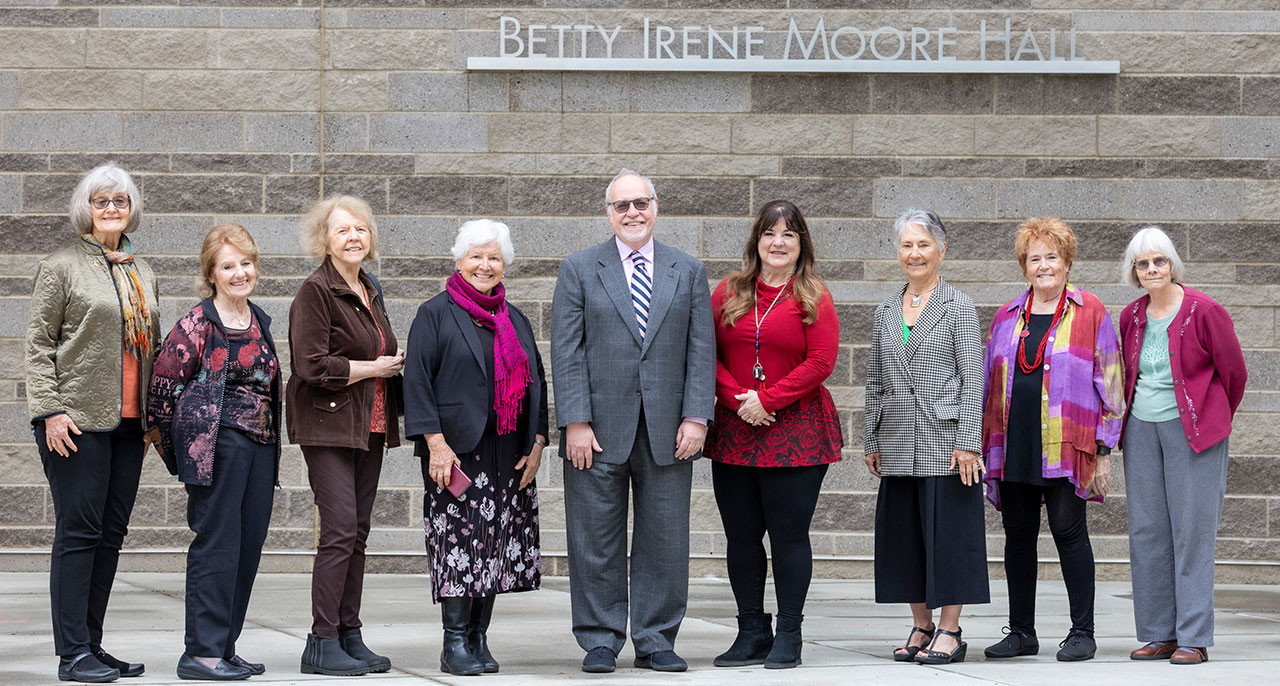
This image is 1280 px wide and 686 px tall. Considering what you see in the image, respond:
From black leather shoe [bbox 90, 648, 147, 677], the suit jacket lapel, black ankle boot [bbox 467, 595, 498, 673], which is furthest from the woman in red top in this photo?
black leather shoe [bbox 90, 648, 147, 677]

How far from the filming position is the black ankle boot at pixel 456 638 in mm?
4691

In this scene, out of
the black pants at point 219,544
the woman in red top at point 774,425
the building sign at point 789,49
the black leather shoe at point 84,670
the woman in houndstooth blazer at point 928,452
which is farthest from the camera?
the building sign at point 789,49

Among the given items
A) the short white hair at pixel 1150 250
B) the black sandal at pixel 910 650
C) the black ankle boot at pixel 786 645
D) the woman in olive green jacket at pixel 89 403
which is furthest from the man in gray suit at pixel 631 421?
the short white hair at pixel 1150 250

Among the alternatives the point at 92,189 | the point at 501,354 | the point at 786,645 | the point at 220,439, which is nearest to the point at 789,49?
the point at 501,354

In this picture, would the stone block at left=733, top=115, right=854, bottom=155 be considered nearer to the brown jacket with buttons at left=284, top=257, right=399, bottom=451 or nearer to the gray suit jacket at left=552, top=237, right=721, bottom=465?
the gray suit jacket at left=552, top=237, right=721, bottom=465

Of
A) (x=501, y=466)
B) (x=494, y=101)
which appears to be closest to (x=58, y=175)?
(x=494, y=101)

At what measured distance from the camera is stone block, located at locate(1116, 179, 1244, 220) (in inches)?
298

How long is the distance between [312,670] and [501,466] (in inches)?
37.4

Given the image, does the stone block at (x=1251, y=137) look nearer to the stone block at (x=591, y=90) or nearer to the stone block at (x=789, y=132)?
the stone block at (x=789, y=132)

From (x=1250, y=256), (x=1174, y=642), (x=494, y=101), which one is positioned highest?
(x=494, y=101)

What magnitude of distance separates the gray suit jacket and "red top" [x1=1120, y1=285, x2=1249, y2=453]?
1.81 m

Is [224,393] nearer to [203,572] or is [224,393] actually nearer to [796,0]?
[203,572]

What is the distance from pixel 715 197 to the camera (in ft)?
24.9

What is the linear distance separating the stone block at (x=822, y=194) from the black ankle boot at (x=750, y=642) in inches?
122
